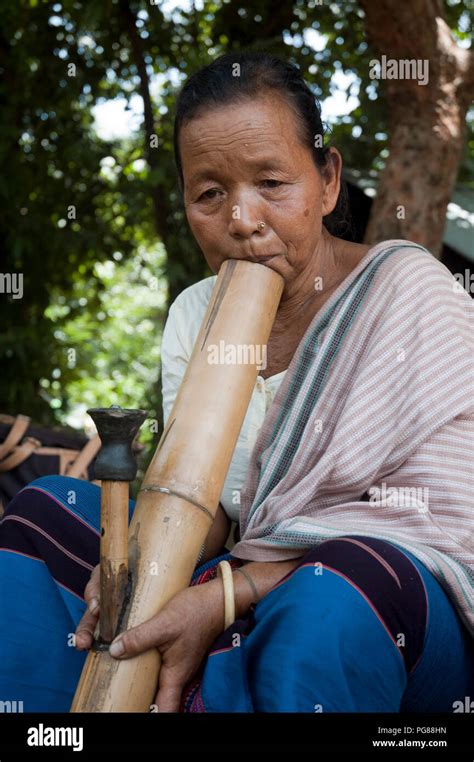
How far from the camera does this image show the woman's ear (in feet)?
7.31

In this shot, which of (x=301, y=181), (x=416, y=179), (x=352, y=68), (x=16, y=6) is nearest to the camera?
(x=301, y=181)

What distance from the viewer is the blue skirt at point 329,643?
1534 millimetres

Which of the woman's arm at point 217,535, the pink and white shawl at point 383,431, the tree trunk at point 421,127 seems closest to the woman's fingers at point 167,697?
the pink and white shawl at point 383,431

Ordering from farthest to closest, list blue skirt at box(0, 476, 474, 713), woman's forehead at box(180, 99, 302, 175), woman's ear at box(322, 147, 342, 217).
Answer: woman's ear at box(322, 147, 342, 217) < woman's forehead at box(180, 99, 302, 175) < blue skirt at box(0, 476, 474, 713)

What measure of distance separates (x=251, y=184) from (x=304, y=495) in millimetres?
668

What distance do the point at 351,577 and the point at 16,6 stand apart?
4753 millimetres

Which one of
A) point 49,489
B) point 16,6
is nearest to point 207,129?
point 49,489

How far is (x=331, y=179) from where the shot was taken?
225cm

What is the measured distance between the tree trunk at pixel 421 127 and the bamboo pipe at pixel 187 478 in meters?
2.49

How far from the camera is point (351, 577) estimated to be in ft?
5.19

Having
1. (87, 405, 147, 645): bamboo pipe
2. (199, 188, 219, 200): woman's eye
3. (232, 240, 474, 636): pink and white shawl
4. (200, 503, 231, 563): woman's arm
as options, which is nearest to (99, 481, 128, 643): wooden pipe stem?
(87, 405, 147, 645): bamboo pipe

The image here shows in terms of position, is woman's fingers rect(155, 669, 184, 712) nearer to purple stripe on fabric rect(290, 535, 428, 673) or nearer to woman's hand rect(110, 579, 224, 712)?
woman's hand rect(110, 579, 224, 712)

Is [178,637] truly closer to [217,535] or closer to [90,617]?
[90,617]
